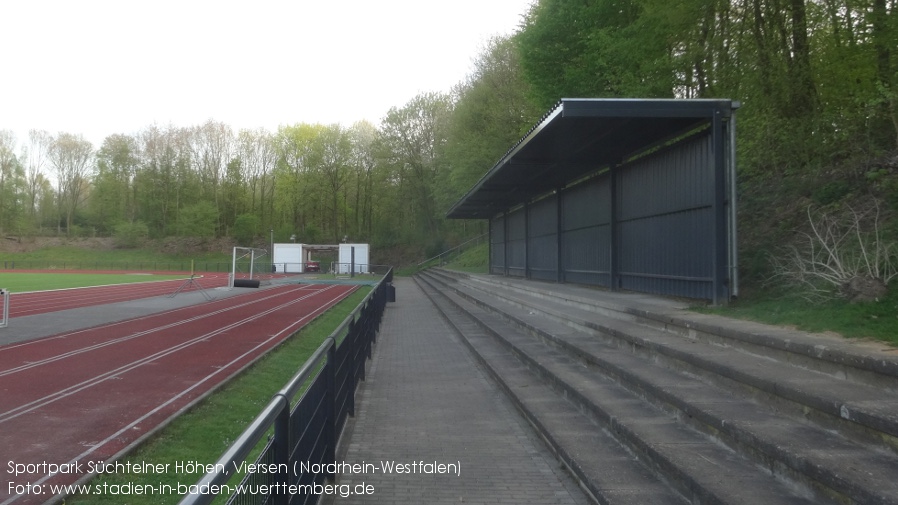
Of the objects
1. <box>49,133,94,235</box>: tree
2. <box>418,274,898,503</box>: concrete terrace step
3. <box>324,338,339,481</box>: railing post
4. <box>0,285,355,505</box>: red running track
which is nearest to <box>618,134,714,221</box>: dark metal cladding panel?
<box>418,274,898,503</box>: concrete terrace step

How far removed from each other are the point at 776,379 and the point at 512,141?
107 ft

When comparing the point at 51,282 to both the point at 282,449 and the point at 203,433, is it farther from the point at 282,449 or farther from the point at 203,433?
the point at 282,449

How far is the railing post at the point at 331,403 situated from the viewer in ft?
16.9

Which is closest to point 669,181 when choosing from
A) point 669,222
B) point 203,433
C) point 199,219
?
point 669,222

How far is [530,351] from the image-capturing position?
32.7ft

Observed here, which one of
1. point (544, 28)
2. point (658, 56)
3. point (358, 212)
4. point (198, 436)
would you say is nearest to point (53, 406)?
point (198, 436)

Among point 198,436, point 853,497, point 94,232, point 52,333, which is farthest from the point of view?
point 94,232

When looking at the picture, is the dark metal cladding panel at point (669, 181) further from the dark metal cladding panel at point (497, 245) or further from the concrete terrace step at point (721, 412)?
the dark metal cladding panel at point (497, 245)

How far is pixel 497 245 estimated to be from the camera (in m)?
31.8

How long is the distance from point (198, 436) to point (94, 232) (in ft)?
273

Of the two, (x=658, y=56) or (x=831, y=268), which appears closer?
(x=831, y=268)

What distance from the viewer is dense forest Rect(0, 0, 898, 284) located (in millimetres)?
9883

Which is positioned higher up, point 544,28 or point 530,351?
point 544,28

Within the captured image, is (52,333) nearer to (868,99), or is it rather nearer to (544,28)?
(868,99)
